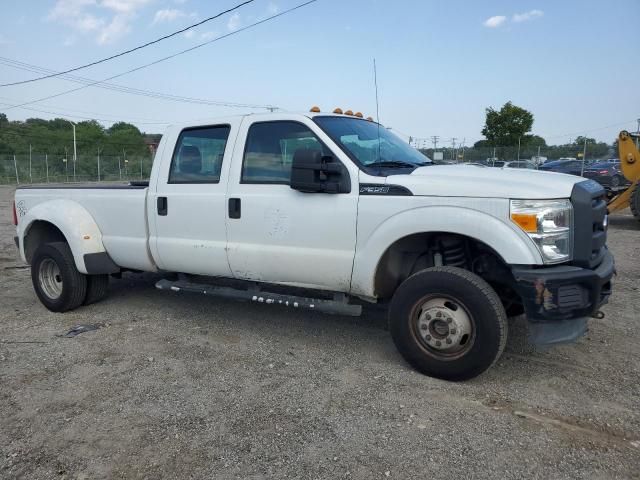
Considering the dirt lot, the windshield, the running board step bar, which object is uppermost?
the windshield

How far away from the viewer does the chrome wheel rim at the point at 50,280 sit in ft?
18.2

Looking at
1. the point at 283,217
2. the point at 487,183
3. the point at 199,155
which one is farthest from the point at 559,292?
the point at 199,155

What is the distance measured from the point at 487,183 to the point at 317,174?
1225 mm

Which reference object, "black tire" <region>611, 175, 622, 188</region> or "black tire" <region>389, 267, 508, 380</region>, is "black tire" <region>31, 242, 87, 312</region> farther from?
"black tire" <region>611, 175, 622, 188</region>

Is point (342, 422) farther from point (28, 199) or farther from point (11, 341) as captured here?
point (28, 199)

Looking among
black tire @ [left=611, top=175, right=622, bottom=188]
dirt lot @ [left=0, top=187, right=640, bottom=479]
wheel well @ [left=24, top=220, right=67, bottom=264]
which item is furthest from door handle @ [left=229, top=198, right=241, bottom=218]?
black tire @ [left=611, top=175, right=622, bottom=188]

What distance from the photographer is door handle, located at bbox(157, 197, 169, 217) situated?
4789mm

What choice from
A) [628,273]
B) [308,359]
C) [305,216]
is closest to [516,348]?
[308,359]

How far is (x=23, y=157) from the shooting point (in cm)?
3778

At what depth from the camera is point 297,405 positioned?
3379mm

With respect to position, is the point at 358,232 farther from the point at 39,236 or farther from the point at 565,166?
the point at 565,166

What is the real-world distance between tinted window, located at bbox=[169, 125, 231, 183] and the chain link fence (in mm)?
32263

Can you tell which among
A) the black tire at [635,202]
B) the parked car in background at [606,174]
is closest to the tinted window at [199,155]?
the black tire at [635,202]

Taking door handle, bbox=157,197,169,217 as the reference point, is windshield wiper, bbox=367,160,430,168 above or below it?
above
